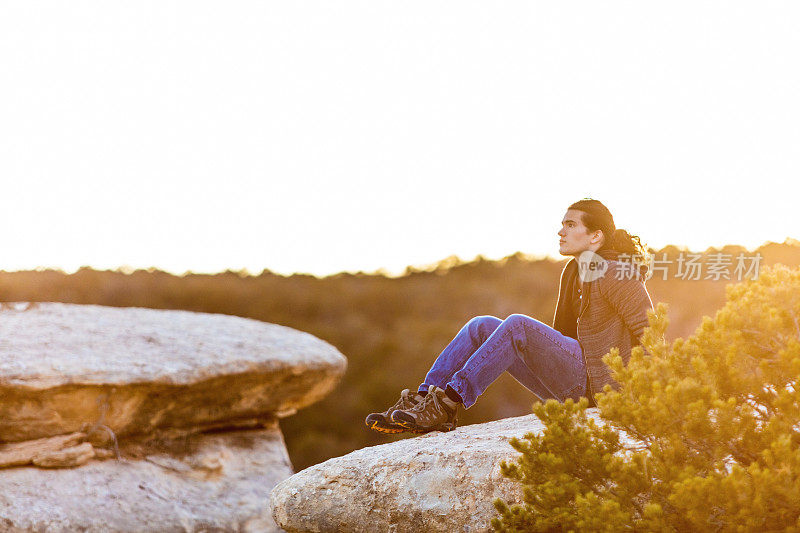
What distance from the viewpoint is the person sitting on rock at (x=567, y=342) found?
4613mm

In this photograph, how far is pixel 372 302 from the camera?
13.9 m

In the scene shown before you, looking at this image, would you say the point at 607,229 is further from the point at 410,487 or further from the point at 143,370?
the point at 143,370

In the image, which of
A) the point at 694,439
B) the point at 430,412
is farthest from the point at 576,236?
the point at 694,439

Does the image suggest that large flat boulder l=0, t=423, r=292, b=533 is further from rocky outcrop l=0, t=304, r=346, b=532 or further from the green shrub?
the green shrub

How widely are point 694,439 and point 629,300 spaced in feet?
3.98

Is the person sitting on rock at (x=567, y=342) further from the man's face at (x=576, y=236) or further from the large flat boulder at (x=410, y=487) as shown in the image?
the large flat boulder at (x=410, y=487)

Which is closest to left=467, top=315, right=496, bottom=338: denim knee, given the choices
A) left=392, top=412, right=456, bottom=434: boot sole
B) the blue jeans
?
the blue jeans

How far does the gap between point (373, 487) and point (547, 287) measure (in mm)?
9479

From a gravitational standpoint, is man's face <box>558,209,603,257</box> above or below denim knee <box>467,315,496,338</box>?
above

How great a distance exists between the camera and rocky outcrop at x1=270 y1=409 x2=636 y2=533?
4.33 metres

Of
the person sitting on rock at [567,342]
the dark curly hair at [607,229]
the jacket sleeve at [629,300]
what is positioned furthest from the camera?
the dark curly hair at [607,229]

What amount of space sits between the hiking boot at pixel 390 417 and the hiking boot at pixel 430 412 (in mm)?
34

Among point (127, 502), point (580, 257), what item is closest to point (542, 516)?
point (580, 257)

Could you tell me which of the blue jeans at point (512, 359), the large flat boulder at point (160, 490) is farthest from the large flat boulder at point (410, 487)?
the large flat boulder at point (160, 490)
